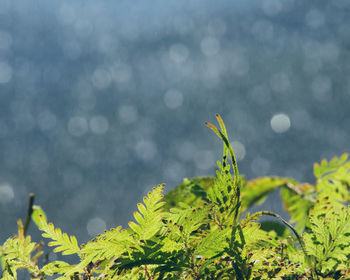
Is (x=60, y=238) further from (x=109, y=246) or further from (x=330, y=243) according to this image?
(x=330, y=243)

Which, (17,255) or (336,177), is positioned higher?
(336,177)

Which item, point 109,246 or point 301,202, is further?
point 301,202

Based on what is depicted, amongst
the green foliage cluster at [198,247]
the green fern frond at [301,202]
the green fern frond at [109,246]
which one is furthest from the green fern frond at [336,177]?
the green fern frond at [109,246]

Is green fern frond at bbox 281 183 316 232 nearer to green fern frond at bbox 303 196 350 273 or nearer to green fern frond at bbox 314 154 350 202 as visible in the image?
green fern frond at bbox 314 154 350 202

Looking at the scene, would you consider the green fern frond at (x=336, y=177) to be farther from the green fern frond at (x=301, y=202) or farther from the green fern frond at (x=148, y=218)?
the green fern frond at (x=148, y=218)

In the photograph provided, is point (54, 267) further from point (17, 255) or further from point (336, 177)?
point (336, 177)

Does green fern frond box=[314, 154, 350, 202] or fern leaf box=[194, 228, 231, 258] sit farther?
green fern frond box=[314, 154, 350, 202]

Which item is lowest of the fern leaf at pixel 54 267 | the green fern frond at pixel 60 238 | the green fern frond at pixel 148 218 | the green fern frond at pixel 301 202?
the fern leaf at pixel 54 267

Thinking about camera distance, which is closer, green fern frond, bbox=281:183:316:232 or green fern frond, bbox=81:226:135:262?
green fern frond, bbox=81:226:135:262

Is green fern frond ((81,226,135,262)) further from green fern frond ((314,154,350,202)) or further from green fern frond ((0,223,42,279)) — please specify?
green fern frond ((314,154,350,202))

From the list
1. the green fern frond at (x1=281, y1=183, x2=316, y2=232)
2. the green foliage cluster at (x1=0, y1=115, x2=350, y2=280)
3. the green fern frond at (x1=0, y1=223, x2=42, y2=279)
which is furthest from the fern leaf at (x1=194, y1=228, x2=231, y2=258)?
the green fern frond at (x1=281, y1=183, x2=316, y2=232)

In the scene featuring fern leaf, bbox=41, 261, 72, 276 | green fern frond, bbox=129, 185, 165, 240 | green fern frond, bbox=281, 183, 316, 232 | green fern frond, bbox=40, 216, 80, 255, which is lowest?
fern leaf, bbox=41, 261, 72, 276

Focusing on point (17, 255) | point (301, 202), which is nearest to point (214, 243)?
point (17, 255)

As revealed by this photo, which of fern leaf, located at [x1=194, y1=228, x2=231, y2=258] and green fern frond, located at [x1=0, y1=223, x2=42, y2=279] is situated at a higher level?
fern leaf, located at [x1=194, y1=228, x2=231, y2=258]
